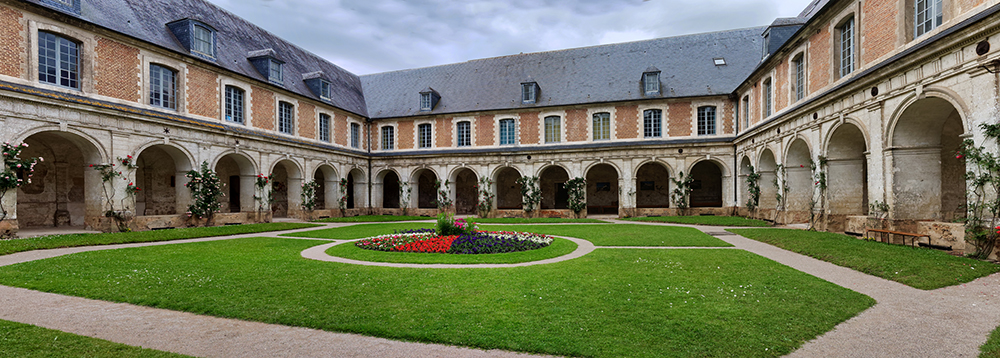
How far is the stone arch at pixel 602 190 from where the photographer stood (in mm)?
26984

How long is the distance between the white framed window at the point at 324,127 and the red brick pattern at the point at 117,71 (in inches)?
353

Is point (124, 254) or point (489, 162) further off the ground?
point (489, 162)

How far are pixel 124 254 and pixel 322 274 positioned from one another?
5890 mm

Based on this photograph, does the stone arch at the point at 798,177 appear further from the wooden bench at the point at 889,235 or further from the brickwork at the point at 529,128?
the brickwork at the point at 529,128

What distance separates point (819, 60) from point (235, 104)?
74.3ft

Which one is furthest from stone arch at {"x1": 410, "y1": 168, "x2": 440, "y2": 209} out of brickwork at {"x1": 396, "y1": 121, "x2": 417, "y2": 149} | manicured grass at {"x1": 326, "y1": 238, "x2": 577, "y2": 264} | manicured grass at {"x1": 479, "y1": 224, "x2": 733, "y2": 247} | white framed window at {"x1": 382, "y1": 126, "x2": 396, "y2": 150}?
manicured grass at {"x1": 326, "y1": 238, "x2": 577, "y2": 264}

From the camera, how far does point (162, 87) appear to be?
51.4 feet

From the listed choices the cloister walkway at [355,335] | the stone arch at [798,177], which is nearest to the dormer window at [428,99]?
the stone arch at [798,177]

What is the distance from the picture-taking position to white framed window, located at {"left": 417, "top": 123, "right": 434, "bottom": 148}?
26453 millimetres

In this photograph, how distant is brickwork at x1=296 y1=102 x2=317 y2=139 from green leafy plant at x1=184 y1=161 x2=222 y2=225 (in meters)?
5.48

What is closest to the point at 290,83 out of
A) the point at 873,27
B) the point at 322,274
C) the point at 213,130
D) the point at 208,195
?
the point at 213,130

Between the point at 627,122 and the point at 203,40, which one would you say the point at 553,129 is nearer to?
the point at 627,122

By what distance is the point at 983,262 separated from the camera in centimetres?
719

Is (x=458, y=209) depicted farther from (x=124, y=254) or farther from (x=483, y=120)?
(x=124, y=254)
